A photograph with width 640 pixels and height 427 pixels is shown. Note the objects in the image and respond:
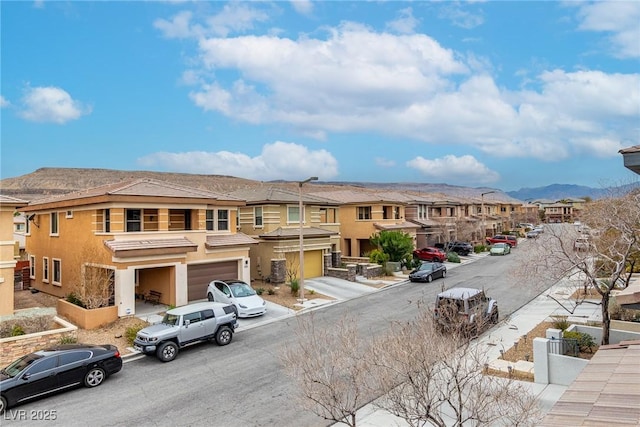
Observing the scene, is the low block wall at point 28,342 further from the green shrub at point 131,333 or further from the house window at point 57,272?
the house window at point 57,272

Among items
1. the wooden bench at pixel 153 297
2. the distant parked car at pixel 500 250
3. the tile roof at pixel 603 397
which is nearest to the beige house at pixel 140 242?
the wooden bench at pixel 153 297

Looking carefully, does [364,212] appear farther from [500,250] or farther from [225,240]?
[225,240]

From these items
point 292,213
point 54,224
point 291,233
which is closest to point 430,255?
point 292,213

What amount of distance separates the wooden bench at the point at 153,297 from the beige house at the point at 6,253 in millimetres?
6765

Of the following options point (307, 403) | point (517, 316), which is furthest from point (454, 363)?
point (517, 316)

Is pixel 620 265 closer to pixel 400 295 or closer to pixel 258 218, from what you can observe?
pixel 400 295

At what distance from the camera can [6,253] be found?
1798cm

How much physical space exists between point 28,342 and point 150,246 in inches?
258

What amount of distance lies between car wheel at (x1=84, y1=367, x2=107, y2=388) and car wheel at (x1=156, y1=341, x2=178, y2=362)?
2.04 m

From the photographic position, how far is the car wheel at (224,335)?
55.4 feet

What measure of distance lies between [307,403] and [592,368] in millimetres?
4982

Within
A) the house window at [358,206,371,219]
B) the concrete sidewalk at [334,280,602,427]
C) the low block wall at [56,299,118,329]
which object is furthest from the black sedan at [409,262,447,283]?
the low block wall at [56,299,118,329]

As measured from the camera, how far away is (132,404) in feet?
38.9

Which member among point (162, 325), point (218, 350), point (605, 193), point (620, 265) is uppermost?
point (605, 193)
